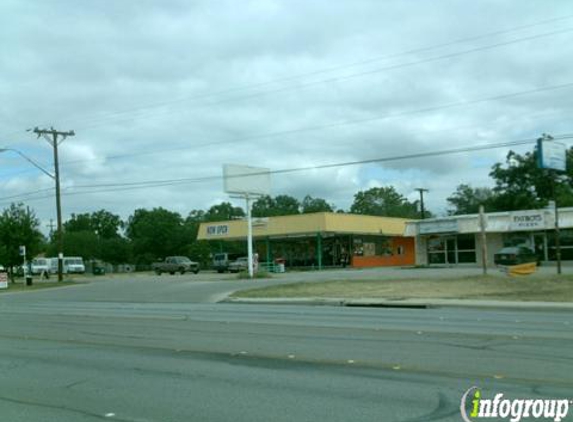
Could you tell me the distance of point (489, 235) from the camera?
183ft

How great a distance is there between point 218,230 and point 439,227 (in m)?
24.6

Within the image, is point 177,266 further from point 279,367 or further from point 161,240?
point 279,367

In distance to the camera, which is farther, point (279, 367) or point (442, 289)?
point (442, 289)

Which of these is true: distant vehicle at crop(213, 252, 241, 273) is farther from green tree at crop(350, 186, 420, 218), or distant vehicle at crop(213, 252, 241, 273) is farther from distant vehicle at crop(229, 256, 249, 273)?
green tree at crop(350, 186, 420, 218)

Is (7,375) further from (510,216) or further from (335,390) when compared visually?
(510,216)

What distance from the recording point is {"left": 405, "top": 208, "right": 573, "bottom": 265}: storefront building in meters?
50.8

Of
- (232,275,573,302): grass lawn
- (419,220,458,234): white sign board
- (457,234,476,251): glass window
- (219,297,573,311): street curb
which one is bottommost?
(219,297,573,311): street curb

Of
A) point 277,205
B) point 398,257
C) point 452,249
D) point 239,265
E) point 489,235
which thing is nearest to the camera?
point 489,235

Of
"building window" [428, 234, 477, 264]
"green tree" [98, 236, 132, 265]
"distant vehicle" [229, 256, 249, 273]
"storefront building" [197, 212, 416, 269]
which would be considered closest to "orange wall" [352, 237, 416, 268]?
"storefront building" [197, 212, 416, 269]

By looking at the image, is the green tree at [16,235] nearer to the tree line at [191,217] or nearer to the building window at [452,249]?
the tree line at [191,217]

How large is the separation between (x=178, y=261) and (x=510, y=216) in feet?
103

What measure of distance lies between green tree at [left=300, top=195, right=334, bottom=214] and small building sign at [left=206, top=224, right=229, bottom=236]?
3163 inches

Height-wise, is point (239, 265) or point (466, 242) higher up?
point (466, 242)

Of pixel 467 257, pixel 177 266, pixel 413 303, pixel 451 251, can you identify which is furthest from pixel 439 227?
pixel 413 303
